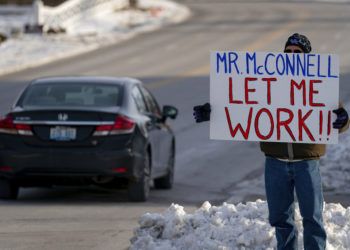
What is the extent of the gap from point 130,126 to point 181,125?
11127 millimetres

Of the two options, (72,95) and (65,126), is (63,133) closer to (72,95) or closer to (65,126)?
(65,126)

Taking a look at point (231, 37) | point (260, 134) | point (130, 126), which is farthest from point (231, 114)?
point (231, 37)

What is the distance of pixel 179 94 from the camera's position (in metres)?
32.1

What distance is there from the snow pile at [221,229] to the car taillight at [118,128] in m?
3.77

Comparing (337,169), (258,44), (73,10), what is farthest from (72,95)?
(73,10)

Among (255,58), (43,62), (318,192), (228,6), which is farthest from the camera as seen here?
(228,6)

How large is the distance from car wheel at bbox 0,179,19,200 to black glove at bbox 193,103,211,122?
5590 millimetres

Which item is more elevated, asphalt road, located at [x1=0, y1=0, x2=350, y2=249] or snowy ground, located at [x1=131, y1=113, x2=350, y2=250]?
snowy ground, located at [x1=131, y1=113, x2=350, y2=250]

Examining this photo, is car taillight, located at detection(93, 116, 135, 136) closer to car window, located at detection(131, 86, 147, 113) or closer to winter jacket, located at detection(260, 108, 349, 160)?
car window, located at detection(131, 86, 147, 113)

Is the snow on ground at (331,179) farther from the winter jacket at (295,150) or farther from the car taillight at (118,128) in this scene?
the winter jacket at (295,150)

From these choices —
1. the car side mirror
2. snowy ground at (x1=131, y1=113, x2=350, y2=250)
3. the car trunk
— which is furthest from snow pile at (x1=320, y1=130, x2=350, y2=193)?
snowy ground at (x1=131, y1=113, x2=350, y2=250)

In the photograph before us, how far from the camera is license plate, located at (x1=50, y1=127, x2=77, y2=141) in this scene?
13.6m

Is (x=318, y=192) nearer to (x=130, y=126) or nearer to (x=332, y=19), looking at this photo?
(x=130, y=126)

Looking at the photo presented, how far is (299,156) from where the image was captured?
8.28 meters
